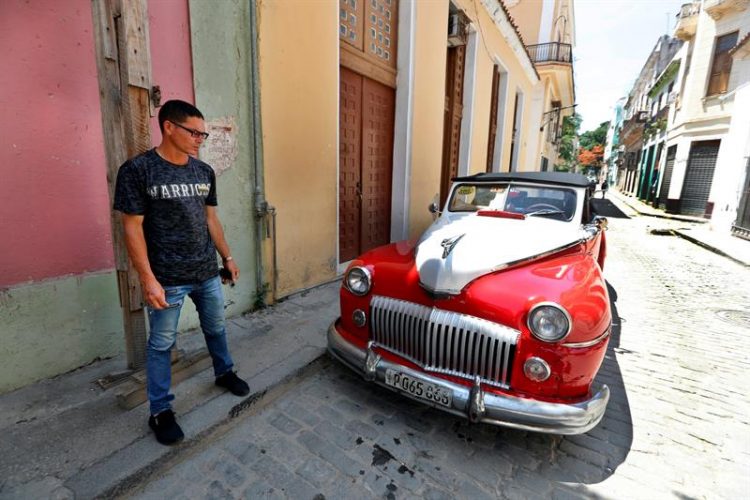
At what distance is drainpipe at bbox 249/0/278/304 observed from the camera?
3.73 meters

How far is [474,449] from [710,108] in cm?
1982

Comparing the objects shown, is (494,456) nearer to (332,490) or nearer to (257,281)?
(332,490)

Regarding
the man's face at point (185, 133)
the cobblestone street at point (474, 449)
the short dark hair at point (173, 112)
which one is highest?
the short dark hair at point (173, 112)

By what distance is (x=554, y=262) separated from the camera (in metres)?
2.73

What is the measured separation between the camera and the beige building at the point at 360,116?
4246 millimetres

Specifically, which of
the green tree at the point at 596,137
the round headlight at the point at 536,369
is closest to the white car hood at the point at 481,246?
the round headlight at the point at 536,369

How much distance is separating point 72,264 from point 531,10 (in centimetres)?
2123

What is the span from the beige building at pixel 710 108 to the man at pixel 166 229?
597 inches

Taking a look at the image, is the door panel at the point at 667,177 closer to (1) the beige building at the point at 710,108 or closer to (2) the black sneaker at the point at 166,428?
(1) the beige building at the point at 710,108

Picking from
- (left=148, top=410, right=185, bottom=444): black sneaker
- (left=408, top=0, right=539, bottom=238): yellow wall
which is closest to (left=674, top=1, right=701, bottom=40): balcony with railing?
(left=408, top=0, right=539, bottom=238): yellow wall

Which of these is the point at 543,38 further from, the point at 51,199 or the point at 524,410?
the point at 51,199

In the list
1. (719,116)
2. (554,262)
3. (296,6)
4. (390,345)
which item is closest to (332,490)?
(390,345)

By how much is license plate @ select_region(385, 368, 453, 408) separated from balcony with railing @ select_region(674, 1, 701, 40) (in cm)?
2306

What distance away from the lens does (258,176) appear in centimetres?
396
